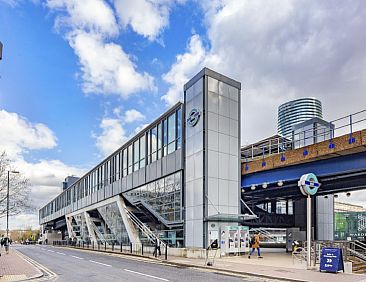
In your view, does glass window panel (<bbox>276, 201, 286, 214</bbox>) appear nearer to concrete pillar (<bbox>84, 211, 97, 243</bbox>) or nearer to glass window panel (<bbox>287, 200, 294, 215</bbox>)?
glass window panel (<bbox>287, 200, 294, 215</bbox>)

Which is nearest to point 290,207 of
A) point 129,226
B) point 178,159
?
point 129,226

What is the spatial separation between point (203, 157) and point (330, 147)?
8.57 metres

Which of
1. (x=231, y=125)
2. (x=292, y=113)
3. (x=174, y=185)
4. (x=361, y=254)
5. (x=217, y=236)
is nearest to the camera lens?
(x=361, y=254)

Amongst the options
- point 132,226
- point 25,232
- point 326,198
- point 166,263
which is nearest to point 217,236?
point 166,263

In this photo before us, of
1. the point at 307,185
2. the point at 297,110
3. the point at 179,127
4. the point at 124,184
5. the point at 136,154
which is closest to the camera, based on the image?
the point at 307,185

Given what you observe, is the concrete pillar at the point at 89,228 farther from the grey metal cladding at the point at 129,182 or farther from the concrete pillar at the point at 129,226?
the grey metal cladding at the point at 129,182

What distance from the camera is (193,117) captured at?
30.2 m

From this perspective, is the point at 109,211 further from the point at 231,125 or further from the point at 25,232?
the point at 25,232

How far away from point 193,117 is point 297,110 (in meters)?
79.5

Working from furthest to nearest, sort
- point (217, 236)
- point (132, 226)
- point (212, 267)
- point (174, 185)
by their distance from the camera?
point (132, 226)
point (174, 185)
point (217, 236)
point (212, 267)

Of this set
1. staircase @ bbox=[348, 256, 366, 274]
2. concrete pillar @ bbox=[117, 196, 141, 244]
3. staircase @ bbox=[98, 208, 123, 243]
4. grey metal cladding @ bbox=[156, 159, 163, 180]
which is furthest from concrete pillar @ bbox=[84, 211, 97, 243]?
staircase @ bbox=[348, 256, 366, 274]

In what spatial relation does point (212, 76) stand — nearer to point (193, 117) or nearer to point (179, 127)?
point (193, 117)

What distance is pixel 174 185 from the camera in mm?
32875

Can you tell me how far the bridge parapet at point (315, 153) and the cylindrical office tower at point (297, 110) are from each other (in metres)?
71.2
